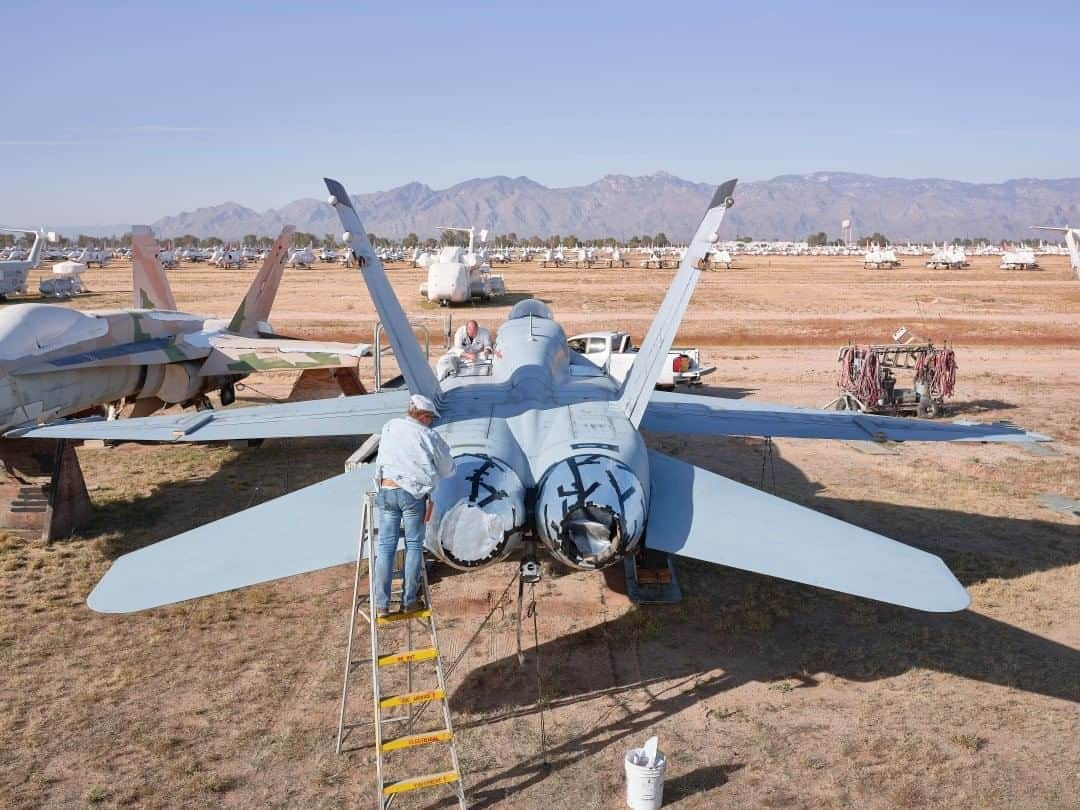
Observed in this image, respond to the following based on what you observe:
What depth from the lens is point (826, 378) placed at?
23062 millimetres

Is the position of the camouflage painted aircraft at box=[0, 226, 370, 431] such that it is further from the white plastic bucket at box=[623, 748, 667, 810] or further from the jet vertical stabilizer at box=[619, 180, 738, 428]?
the white plastic bucket at box=[623, 748, 667, 810]

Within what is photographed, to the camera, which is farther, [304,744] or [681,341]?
[681,341]

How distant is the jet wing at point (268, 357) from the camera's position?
15578 mm

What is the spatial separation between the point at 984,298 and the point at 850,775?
51230mm

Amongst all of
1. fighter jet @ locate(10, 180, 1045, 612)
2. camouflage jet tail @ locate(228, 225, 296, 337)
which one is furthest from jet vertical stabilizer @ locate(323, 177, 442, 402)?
camouflage jet tail @ locate(228, 225, 296, 337)

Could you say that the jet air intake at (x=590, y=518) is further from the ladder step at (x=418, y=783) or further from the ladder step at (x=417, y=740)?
the ladder step at (x=418, y=783)

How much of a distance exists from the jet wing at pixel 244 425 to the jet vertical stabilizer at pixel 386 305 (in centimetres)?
227

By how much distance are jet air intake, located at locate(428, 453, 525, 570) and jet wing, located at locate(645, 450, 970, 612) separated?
1.14 metres

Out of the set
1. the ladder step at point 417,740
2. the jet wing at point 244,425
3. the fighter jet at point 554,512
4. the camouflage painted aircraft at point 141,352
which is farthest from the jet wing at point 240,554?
the camouflage painted aircraft at point 141,352

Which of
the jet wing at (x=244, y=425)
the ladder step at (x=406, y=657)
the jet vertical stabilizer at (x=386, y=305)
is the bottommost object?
the ladder step at (x=406, y=657)

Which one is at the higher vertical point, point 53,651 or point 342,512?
point 342,512

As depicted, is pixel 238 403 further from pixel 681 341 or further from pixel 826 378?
pixel 681 341

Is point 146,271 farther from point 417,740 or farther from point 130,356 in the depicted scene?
point 417,740

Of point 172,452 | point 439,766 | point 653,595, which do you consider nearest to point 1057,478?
point 653,595
